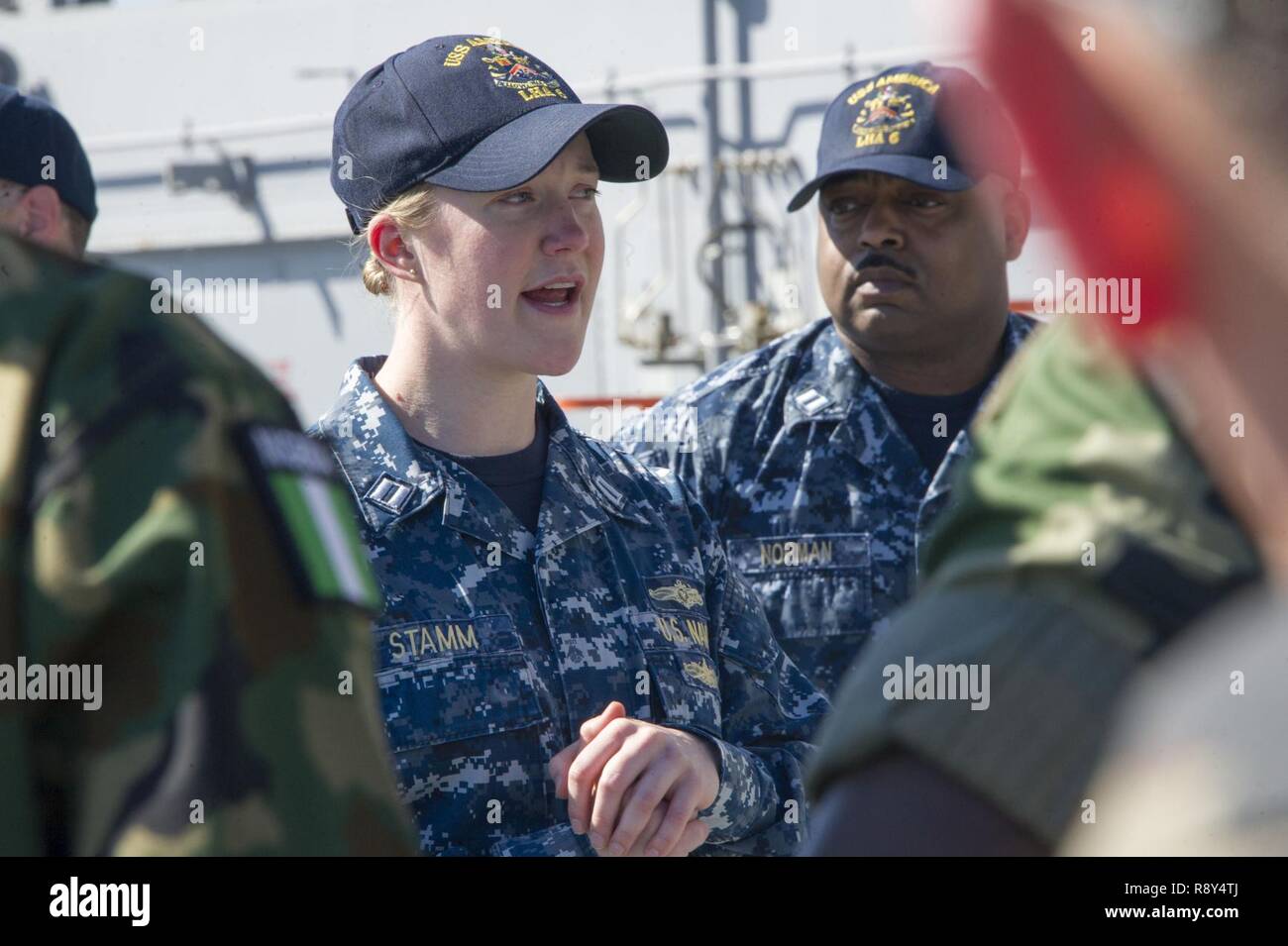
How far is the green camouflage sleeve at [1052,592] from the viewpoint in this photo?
64 cm

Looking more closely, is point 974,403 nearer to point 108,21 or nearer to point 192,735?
point 192,735

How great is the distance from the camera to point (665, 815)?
181 cm

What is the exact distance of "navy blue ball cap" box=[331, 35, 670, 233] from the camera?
2.09m

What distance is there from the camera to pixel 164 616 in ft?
2.43

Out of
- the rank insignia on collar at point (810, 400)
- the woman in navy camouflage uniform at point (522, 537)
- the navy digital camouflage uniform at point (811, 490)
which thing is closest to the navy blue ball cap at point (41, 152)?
the woman in navy camouflage uniform at point (522, 537)

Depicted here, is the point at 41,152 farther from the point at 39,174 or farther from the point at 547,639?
the point at 547,639

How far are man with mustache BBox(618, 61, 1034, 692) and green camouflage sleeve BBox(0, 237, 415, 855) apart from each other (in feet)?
7.13

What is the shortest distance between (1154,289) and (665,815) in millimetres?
1316

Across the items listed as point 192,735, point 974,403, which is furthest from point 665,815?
point 974,403

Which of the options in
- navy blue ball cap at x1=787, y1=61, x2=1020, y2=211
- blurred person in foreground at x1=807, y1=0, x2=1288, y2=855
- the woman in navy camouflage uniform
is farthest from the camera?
navy blue ball cap at x1=787, y1=61, x2=1020, y2=211

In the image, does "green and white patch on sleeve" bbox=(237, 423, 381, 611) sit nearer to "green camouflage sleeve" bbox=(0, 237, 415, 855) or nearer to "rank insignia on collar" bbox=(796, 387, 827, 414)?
"green camouflage sleeve" bbox=(0, 237, 415, 855)

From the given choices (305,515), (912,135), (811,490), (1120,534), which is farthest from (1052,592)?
(912,135)

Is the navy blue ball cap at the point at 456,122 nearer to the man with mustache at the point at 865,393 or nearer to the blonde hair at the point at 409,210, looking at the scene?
the blonde hair at the point at 409,210

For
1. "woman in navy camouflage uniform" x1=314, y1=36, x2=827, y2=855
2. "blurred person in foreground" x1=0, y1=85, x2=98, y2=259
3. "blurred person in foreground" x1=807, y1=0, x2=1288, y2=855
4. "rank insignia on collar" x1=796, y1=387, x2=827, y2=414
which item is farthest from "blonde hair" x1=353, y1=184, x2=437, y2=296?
"blurred person in foreground" x1=807, y1=0, x2=1288, y2=855
